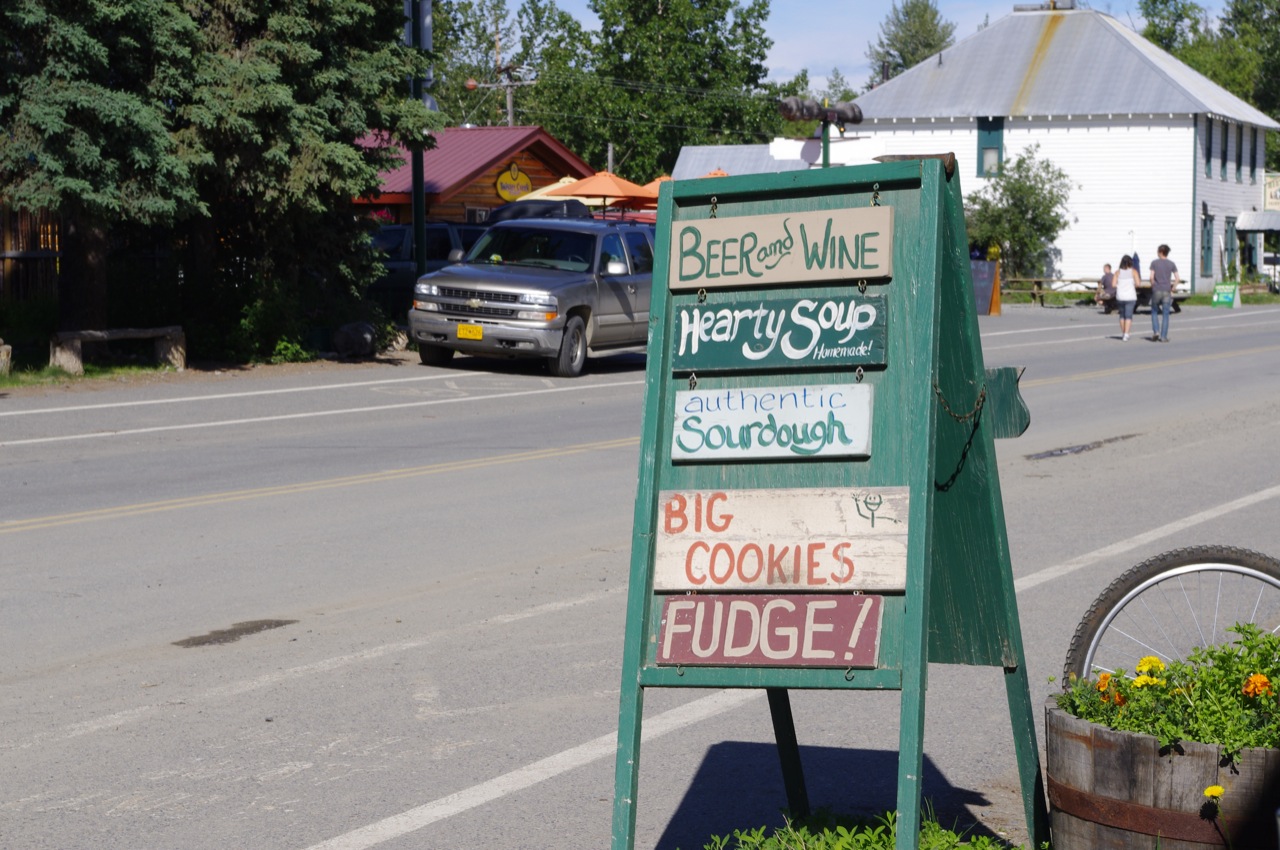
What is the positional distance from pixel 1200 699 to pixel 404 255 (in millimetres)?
26589

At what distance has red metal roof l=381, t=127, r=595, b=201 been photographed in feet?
132

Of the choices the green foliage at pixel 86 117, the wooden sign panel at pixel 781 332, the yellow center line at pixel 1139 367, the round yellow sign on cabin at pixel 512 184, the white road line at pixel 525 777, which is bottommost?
the white road line at pixel 525 777

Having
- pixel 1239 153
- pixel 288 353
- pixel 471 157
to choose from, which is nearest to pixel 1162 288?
pixel 288 353

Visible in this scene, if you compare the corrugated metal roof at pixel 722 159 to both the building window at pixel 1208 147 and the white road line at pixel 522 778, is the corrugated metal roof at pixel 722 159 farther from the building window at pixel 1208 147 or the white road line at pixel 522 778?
the white road line at pixel 522 778

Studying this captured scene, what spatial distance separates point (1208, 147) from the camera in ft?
178

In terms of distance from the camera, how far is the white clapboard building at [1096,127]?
52938 millimetres

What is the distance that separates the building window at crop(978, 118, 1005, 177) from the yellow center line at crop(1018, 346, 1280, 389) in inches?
1146

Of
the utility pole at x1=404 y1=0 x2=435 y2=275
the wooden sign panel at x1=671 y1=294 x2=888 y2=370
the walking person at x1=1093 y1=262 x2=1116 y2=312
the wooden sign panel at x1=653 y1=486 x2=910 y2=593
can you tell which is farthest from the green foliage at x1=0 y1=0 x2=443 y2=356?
the walking person at x1=1093 y1=262 x2=1116 y2=312

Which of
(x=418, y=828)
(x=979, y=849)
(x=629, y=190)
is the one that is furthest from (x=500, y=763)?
(x=629, y=190)

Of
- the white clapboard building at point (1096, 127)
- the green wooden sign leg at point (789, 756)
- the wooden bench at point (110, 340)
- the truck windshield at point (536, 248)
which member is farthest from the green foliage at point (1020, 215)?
the green wooden sign leg at point (789, 756)

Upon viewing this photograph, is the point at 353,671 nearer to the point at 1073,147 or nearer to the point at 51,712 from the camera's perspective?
the point at 51,712

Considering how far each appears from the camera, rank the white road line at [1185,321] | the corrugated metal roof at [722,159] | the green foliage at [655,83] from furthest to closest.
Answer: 1. the green foliage at [655,83]
2. the corrugated metal roof at [722,159]
3. the white road line at [1185,321]

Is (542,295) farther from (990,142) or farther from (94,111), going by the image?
(990,142)

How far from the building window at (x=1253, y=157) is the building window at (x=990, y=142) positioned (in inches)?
459
